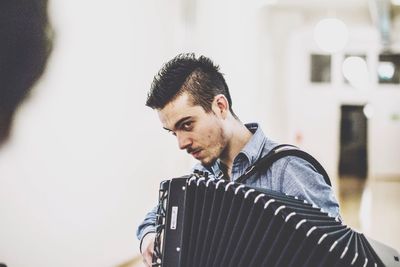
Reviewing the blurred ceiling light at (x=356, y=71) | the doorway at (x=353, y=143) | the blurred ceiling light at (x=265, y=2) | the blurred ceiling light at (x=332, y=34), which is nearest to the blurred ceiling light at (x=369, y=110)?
the blurred ceiling light at (x=356, y=71)

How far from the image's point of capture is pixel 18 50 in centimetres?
252

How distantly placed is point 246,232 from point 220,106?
481 millimetres

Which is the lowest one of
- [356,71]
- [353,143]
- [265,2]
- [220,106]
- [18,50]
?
[353,143]

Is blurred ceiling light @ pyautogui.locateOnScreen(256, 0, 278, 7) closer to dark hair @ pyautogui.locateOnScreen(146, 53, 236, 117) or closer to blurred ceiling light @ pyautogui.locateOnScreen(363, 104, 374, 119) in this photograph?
blurred ceiling light @ pyautogui.locateOnScreen(363, 104, 374, 119)

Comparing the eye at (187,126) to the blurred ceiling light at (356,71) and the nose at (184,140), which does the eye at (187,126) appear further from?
the blurred ceiling light at (356,71)

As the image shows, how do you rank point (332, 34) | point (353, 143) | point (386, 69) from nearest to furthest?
point (332, 34) → point (386, 69) → point (353, 143)

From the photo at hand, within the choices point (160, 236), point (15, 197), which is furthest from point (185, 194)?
point (15, 197)

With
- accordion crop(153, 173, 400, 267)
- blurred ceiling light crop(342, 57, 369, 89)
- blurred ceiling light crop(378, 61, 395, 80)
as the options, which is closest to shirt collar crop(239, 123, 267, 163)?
accordion crop(153, 173, 400, 267)

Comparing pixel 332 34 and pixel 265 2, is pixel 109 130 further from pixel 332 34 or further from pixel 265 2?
pixel 265 2

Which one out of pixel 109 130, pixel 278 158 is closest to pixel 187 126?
pixel 278 158

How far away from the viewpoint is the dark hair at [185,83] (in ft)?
5.20

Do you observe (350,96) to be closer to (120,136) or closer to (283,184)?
(120,136)

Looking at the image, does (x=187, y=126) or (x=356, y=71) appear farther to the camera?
(x=356, y=71)

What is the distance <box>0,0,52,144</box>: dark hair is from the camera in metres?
2.44
